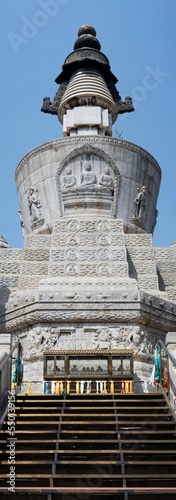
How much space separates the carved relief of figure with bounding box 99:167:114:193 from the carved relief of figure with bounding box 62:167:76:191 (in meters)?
1.11

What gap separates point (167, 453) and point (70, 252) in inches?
485

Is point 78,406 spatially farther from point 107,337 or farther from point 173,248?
point 173,248

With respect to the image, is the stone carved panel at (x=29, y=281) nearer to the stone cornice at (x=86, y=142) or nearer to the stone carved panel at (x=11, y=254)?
the stone carved panel at (x=11, y=254)

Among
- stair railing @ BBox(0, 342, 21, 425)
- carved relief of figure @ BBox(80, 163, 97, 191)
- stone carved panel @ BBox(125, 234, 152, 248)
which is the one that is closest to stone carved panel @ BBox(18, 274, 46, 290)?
stone carved panel @ BBox(125, 234, 152, 248)

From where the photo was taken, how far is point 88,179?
26.6 metres

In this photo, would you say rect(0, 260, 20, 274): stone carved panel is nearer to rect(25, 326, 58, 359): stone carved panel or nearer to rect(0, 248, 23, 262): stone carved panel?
rect(0, 248, 23, 262): stone carved panel

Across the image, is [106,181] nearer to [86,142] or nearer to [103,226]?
[86,142]

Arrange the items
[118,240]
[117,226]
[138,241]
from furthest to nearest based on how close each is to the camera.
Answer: [138,241]
[117,226]
[118,240]

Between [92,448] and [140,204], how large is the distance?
701 inches

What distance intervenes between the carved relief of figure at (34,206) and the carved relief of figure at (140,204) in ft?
13.0

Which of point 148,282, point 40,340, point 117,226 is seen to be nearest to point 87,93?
point 117,226

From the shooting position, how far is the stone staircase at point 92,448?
979cm

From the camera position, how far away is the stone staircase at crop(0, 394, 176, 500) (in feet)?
32.1

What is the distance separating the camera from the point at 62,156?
90.9 feet
